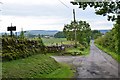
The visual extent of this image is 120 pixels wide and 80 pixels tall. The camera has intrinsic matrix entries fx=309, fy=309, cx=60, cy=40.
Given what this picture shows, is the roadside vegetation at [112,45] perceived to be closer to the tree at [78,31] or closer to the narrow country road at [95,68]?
the narrow country road at [95,68]

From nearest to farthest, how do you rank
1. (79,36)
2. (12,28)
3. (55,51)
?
1. (12,28)
2. (55,51)
3. (79,36)

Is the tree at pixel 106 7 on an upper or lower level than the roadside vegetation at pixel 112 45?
upper

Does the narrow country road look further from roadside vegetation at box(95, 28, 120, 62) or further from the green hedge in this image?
the green hedge

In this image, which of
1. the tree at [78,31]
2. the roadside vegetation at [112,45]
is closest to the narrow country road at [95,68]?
the roadside vegetation at [112,45]

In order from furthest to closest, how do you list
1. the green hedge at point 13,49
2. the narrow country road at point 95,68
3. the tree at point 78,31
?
the tree at point 78,31 → the narrow country road at point 95,68 → the green hedge at point 13,49

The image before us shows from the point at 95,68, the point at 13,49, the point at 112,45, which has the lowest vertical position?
the point at 95,68

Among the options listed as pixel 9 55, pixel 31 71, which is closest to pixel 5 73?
pixel 31 71

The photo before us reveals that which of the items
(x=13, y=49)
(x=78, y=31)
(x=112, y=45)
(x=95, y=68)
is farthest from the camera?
(x=78, y=31)

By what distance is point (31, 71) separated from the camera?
1847 cm

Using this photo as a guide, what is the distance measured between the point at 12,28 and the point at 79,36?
2422 inches

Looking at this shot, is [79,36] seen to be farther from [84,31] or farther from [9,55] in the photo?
[9,55]

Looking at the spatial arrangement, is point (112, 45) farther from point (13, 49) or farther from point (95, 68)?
point (13, 49)

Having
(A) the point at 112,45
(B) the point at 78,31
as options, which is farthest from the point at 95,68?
(B) the point at 78,31

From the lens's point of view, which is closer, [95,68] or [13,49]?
[13,49]
